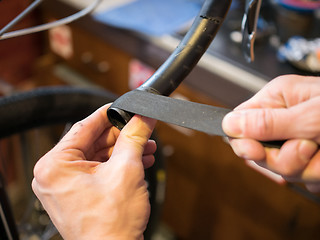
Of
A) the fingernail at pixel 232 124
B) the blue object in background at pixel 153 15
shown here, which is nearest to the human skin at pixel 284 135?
the fingernail at pixel 232 124

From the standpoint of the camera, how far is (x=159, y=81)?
341 mm

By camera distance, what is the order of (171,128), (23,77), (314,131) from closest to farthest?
(314,131) < (171,128) < (23,77)

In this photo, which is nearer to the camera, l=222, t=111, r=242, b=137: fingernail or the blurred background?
l=222, t=111, r=242, b=137: fingernail

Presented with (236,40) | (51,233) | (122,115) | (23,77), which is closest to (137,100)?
(122,115)

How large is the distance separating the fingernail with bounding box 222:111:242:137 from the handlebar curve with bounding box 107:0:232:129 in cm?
A: 6

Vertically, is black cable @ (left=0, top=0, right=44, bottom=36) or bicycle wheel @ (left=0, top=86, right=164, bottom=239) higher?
black cable @ (left=0, top=0, right=44, bottom=36)

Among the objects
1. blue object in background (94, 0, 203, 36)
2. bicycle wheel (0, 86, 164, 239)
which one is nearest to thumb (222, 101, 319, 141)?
bicycle wheel (0, 86, 164, 239)

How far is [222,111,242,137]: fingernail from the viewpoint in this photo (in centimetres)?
32

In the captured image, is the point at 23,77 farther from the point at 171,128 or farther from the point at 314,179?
the point at 314,179

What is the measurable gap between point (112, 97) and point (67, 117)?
0.25ft

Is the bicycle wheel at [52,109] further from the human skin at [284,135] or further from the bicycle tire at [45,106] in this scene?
the human skin at [284,135]

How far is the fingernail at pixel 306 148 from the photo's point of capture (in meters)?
0.32

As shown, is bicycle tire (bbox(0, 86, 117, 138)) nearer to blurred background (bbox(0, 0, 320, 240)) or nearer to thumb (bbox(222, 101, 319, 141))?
blurred background (bbox(0, 0, 320, 240))

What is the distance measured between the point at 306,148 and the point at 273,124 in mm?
37
